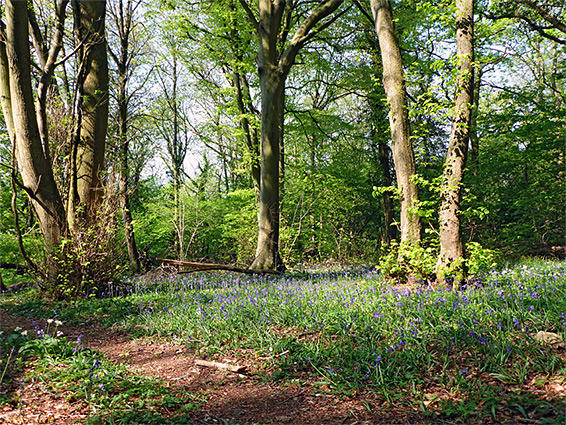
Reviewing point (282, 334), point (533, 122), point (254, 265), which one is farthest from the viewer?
point (533, 122)

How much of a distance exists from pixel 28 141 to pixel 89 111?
4.87 feet

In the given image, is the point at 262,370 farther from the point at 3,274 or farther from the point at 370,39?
the point at 370,39

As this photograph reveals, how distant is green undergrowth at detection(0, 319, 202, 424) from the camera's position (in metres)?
2.64

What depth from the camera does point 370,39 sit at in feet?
47.2

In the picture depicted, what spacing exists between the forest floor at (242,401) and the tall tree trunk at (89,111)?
4666 millimetres

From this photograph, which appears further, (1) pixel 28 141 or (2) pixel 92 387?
(1) pixel 28 141

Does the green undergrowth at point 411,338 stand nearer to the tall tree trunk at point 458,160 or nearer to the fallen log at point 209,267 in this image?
the tall tree trunk at point 458,160

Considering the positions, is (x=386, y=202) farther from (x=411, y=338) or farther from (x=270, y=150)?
(x=411, y=338)

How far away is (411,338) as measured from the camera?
3248mm

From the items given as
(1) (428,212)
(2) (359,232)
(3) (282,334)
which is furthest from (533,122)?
(3) (282,334)

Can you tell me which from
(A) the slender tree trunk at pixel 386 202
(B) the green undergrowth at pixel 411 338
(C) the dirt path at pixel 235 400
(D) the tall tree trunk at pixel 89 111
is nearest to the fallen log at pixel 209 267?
(D) the tall tree trunk at pixel 89 111

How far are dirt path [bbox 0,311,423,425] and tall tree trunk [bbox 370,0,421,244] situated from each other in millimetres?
3552

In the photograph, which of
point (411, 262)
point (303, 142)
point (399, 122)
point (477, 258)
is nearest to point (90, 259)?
point (411, 262)

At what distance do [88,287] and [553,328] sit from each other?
23.4ft
